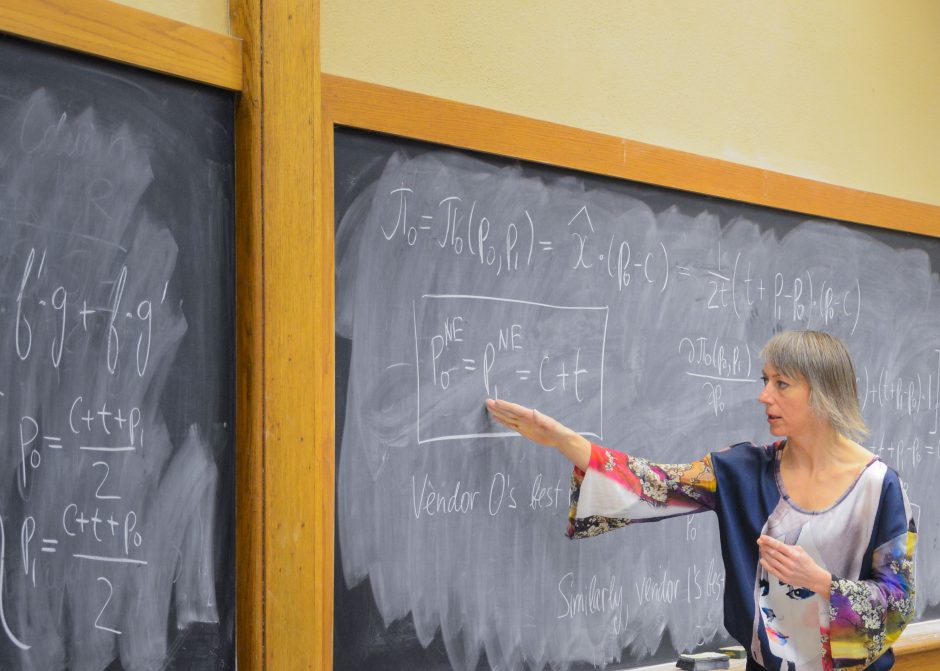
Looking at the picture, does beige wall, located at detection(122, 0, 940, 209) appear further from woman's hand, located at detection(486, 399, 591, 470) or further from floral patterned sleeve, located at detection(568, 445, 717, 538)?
floral patterned sleeve, located at detection(568, 445, 717, 538)

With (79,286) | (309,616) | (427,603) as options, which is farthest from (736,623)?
(79,286)

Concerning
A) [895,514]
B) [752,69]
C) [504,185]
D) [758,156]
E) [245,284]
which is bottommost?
[895,514]

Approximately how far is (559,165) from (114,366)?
1.18 metres

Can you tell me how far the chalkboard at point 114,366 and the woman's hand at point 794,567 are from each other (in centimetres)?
104

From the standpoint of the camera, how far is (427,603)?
2.27 metres

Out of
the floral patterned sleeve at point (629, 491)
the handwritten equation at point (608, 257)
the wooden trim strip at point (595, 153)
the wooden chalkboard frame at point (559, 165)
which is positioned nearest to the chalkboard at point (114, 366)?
the wooden chalkboard frame at point (559, 165)

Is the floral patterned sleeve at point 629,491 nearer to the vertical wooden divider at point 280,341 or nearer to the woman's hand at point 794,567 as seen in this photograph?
the woman's hand at point 794,567

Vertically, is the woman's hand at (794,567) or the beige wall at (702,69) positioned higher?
the beige wall at (702,69)

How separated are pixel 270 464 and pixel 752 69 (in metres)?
1.89

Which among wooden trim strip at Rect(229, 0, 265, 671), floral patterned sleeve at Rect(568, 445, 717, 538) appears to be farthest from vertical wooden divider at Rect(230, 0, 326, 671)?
floral patterned sleeve at Rect(568, 445, 717, 538)

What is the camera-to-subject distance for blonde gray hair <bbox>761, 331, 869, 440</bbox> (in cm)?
225

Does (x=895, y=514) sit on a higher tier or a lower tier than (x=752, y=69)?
lower

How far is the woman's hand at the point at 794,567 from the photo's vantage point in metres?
2.08

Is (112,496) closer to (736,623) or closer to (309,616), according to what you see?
(309,616)
